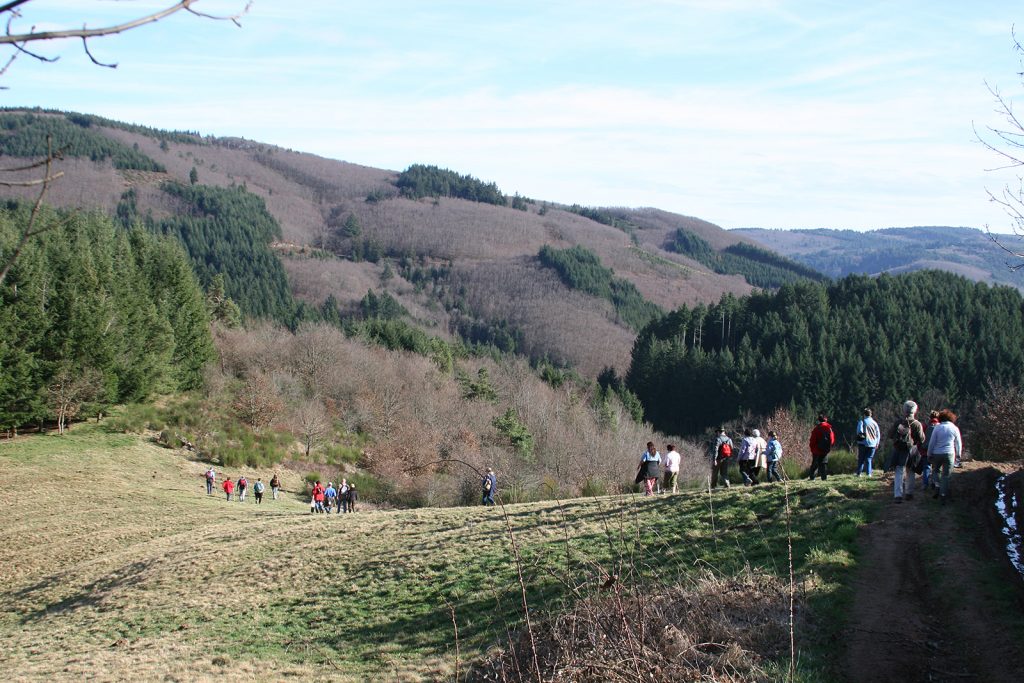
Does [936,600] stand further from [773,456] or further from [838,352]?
[838,352]

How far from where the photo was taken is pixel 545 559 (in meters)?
15.2

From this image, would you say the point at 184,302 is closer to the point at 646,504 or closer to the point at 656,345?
the point at 646,504

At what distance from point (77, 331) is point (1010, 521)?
4333 centimetres

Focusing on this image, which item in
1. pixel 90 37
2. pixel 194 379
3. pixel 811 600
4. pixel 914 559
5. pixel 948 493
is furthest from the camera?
pixel 194 379

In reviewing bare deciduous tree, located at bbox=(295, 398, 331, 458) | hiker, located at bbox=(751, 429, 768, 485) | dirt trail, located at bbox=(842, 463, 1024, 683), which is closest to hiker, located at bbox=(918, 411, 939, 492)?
dirt trail, located at bbox=(842, 463, 1024, 683)

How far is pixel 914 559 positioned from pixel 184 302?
57.2 metres

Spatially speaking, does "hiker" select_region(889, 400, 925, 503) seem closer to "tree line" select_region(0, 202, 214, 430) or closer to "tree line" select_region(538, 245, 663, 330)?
"tree line" select_region(0, 202, 214, 430)

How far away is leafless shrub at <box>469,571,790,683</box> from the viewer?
6.26 meters

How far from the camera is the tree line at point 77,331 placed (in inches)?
1538

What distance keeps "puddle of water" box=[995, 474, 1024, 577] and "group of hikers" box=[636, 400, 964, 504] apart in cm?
80

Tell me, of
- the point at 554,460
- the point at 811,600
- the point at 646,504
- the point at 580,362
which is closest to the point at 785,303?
the point at 580,362

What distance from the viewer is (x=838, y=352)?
86312mm

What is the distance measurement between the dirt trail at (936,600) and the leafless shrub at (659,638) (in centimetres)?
109

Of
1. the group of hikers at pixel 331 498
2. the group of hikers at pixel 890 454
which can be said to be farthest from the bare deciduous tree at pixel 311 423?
the group of hikers at pixel 890 454
